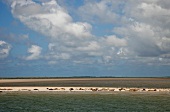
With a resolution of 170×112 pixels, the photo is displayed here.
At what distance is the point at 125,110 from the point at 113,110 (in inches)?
69.3

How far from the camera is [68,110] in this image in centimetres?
4150

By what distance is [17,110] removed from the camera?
4100 cm

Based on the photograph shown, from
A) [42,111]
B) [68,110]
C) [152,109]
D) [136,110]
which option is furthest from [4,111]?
[152,109]

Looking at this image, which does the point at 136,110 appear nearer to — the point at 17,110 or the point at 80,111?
the point at 80,111

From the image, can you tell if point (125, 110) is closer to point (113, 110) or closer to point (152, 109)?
point (113, 110)

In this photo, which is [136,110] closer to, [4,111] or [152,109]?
[152,109]

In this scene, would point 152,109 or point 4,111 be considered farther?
point 152,109

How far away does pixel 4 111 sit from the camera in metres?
39.9

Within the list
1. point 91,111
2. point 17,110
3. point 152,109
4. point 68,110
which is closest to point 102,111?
point 91,111

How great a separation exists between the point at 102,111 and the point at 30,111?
Result: 407 inches

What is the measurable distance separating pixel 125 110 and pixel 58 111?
32.2 feet

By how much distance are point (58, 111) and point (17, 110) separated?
6.04 metres

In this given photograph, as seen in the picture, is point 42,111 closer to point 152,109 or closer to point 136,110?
point 136,110

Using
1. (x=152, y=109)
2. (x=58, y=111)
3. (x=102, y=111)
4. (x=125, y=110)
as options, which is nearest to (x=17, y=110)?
(x=58, y=111)
